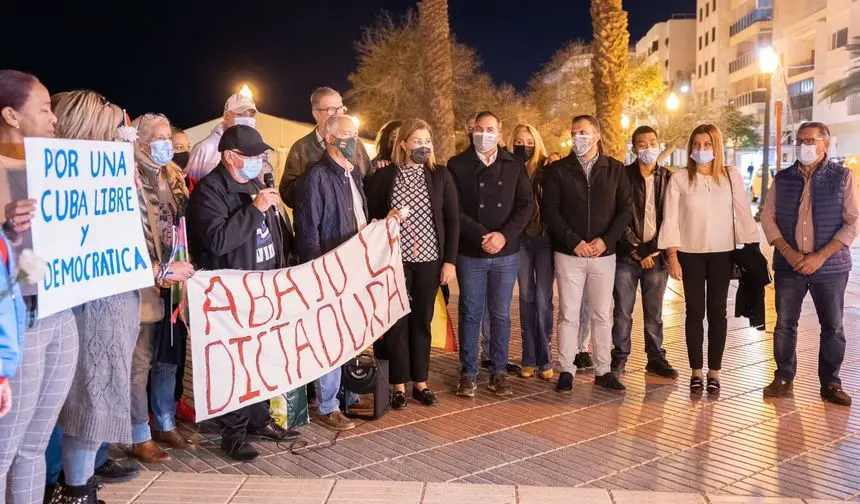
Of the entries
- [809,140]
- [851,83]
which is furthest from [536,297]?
[851,83]

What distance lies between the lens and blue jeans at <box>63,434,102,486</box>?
13.7ft

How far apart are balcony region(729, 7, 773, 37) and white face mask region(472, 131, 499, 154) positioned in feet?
233

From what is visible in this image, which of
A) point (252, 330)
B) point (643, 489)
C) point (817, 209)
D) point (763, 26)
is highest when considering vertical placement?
point (763, 26)

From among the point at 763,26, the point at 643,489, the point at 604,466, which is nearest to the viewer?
the point at 643,489

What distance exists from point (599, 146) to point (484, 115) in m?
1.06

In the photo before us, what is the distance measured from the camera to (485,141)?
6766 millimetres

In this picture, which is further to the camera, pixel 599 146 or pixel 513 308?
pixel 513 308

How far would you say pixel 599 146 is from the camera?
7.15 metres

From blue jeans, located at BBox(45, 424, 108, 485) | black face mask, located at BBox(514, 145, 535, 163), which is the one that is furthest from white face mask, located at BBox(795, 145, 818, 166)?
blue jeans, located at BBox(45, 424, 108, 485)

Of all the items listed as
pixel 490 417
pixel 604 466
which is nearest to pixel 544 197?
pixel 490 417

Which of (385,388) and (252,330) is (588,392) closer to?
(385,388)

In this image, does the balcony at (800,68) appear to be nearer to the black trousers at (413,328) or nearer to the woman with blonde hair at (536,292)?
the woman with blonde hair at (536,292)

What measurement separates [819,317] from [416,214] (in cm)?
332

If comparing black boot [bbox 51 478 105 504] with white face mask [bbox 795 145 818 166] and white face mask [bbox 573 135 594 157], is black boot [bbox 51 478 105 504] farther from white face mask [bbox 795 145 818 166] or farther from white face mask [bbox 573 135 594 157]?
→ white face mask [bbox 795 145 818 166]
